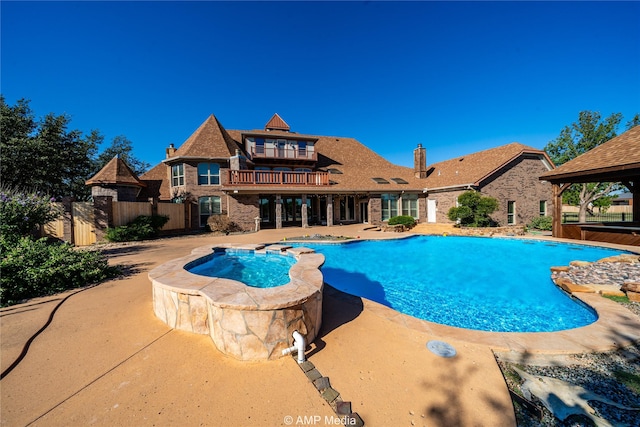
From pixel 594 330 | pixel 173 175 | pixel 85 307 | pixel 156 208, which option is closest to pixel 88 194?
pixel 173 175

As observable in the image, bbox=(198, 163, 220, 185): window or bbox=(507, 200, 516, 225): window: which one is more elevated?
bbox=(198, 163, 220, 185): window

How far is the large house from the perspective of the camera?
1791 cm

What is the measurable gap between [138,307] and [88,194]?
24.5 metres

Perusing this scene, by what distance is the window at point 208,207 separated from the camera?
18.4 meters

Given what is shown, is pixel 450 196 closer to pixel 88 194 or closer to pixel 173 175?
pixel 173 175

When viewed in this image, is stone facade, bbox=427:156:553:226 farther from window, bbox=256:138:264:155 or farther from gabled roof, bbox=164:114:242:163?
gabled roof, bbox=164:114:242:163

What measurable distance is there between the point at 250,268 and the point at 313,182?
12.0 meters

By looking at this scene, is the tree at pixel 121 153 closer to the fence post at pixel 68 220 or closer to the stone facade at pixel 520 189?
the fence post at pixel 68 220

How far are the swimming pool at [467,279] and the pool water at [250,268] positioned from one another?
1678 millimetres

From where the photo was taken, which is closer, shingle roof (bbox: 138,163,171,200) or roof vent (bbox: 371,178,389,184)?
shingle roof (bbox: 138,163,171,200)

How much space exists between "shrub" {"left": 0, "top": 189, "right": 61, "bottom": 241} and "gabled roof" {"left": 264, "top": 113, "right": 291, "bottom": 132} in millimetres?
17587

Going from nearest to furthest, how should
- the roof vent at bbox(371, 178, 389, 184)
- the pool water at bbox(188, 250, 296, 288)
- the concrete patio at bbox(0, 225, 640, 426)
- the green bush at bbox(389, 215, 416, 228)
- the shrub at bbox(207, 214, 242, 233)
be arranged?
1. the concrete patio at bbox(0, 225, 640, 426)
2. the pool water at bbox(188, 250, 296, 288)
3. the shrub at bbox(207, 214, 242, 233)
4. the green bush at bbox(389, 215, 416, 228)
5. the roof vent at bbox(371, 178, 389, 184)

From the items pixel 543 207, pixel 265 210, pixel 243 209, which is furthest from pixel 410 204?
pixel 243 209

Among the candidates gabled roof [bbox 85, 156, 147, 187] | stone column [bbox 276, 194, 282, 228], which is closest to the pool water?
stone column [bbox 276, 194, 282, 228]
